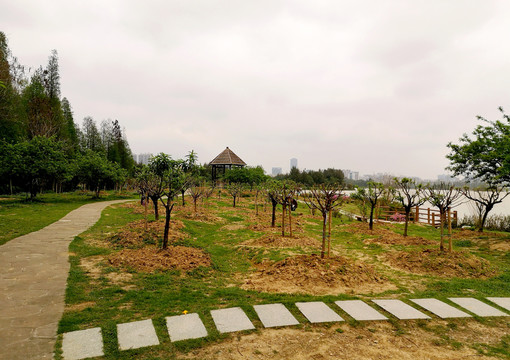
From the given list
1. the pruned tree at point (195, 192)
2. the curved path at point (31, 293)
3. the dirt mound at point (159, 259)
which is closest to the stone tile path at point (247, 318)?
the curved path at point (31, 293)

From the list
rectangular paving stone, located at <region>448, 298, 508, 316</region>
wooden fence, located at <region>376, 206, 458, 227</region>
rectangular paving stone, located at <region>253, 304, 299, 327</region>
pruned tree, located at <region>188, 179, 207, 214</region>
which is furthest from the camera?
wooden fence, located at <region>376, 206, 458, 227</region>

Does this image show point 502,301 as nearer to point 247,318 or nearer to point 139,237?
point 247,318

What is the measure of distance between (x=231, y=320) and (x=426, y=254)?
6714 mm

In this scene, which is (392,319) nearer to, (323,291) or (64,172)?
(323,291)

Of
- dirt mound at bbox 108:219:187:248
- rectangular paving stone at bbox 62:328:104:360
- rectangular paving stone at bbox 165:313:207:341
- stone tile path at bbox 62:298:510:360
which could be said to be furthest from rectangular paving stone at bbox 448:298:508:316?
dirt mound at bbox 108:219:187:248

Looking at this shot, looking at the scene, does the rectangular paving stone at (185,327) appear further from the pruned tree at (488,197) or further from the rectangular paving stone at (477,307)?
the pruned tree at (488,197)

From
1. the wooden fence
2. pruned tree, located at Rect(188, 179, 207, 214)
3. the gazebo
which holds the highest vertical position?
the gazebo

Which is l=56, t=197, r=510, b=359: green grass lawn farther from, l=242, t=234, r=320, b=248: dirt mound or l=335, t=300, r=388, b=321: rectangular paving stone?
l=242, t=234, r=320, b=248: dirt mound

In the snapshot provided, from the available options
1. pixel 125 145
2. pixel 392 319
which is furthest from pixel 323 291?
pixel 125 145

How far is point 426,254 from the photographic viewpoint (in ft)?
25.4

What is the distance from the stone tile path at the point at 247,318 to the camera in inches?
124

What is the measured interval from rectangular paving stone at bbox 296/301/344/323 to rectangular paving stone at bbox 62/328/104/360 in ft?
9.08

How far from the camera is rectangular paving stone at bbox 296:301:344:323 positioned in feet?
12.8

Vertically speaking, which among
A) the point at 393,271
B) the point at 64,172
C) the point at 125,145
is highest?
the point at 125,145
